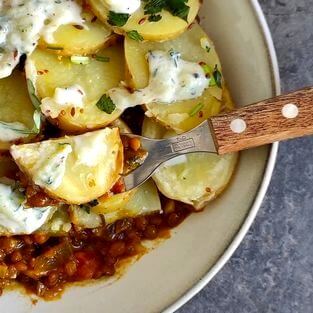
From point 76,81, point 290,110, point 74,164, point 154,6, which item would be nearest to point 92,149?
point 74,164

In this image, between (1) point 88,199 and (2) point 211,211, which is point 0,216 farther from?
(2) point 211,211

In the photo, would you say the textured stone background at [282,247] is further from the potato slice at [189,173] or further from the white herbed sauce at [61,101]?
the white herbed sauce at [61,101]

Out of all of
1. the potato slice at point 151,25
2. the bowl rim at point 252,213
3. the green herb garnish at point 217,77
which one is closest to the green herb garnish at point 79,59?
the potato slice at point 151,25

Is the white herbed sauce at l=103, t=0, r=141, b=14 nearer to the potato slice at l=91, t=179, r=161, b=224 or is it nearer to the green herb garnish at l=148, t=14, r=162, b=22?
the green herb garnish at l=148, t=14, r=162, b=22

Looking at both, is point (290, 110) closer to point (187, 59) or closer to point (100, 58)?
point (187, 59)

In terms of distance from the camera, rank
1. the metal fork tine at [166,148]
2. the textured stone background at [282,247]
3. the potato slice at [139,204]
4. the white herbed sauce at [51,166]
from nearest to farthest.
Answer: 1. the white herbed sauce at [51,166]
2. the metal fork tine at [166,148]
3. the potato slice at [139,204]
4. the textured stone background at [282,247]

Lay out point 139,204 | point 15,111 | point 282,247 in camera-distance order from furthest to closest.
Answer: point 282,247, point 139,204, point 15,111
